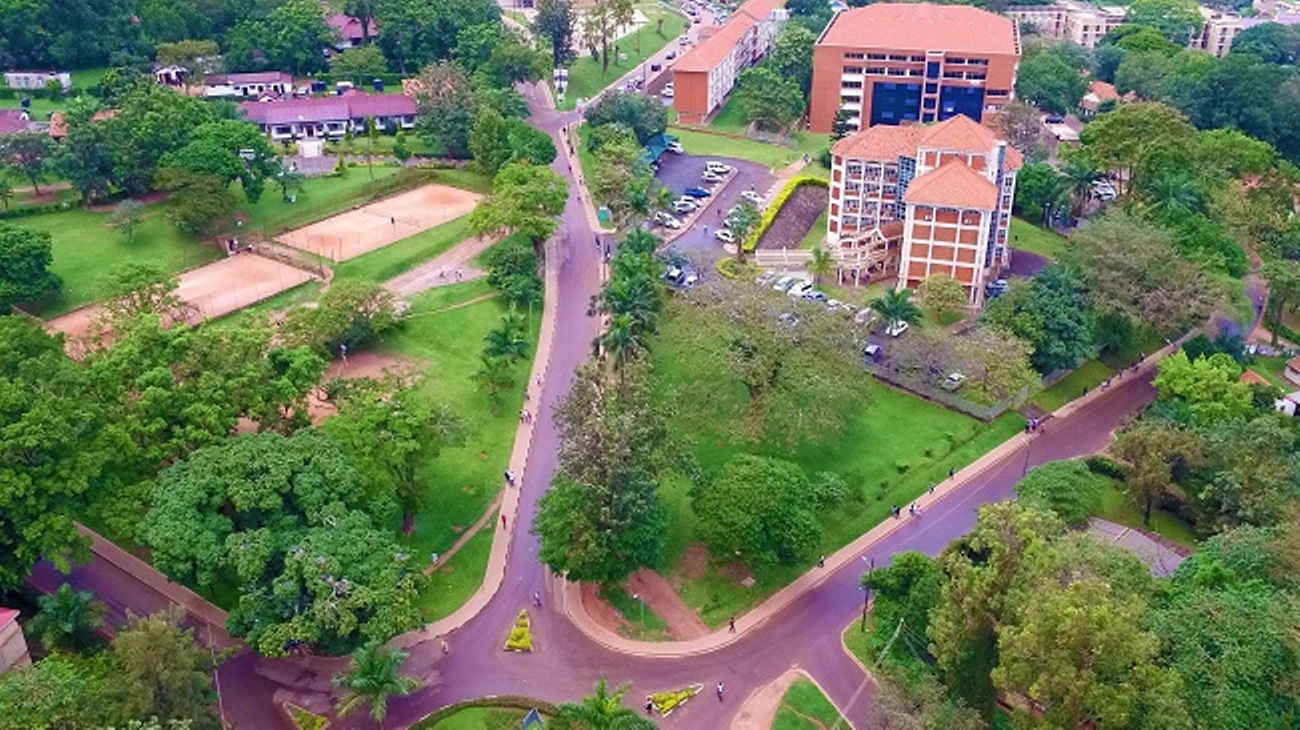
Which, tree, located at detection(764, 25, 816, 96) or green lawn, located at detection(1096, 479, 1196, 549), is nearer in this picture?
green lawn, located at detection(1096, 479, 1196, 549)

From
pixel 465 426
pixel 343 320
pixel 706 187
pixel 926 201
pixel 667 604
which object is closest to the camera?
pixel 667 604

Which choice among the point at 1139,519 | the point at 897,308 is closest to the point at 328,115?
the point at 897,308

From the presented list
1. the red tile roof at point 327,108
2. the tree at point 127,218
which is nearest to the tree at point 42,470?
the tree at point 127,218

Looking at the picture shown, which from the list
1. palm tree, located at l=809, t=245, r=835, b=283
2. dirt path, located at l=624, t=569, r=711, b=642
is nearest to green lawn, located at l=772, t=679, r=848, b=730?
dirt path, located at l=624, t=569, r=711, b=642

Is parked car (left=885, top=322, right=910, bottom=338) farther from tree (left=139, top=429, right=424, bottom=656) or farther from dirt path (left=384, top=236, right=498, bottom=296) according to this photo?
tree (left=139, top=429, right=424, bottom=656)

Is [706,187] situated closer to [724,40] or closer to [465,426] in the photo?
[724,40]

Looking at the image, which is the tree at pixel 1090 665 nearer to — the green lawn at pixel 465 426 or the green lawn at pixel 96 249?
the green lawn at pixel 465 426

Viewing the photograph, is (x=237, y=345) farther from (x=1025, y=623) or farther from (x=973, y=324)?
(x=973, y=324)
